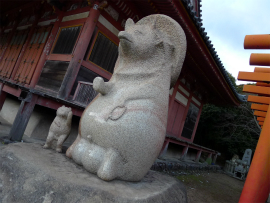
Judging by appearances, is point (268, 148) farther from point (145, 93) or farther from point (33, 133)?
point (33, 133)

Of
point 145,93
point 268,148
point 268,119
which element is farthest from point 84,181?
point 268,119

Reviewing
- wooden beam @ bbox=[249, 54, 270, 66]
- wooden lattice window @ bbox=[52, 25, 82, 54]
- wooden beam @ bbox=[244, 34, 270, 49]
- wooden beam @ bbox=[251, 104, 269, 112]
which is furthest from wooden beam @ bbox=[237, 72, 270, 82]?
wooden lattice window @ bbox=[52, 25, 82, 54]

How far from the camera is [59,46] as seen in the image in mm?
5625

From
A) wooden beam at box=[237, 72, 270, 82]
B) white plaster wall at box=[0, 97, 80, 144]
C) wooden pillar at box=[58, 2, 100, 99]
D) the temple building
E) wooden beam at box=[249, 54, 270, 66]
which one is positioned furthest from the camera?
wooden pillar at box=[58, 2, 100, 99]

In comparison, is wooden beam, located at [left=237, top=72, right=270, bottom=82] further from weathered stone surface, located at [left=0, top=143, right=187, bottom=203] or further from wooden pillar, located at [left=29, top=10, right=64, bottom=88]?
wooden pillar, located at [left=29, top=10, right=64, bottom=88]

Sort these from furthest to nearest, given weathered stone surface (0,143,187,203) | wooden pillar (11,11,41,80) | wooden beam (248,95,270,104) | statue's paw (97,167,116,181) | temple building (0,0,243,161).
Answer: wooden pillar (11,11,41,80) < temple building (0,0,243,161) < wooden beam (248,95,270,104) < statue's paw (97,167,116,181) < weathered stone surface (0,143,187,203)

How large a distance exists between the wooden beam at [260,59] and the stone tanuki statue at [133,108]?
113 cm

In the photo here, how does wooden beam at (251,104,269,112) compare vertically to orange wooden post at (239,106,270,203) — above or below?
above

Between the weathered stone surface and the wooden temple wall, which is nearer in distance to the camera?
the weathered stone surface

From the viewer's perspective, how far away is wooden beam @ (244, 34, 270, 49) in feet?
7.06

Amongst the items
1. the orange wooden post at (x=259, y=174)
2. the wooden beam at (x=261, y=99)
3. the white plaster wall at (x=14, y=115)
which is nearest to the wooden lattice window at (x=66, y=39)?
the white plaster wall at (x=14, y=115)

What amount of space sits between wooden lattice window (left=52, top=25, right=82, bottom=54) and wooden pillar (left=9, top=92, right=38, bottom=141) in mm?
2065

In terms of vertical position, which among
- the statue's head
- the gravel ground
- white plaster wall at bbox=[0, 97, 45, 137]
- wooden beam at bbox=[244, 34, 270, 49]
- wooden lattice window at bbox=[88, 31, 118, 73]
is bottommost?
Result: the gravel ground

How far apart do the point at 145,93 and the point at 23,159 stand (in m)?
1.27
